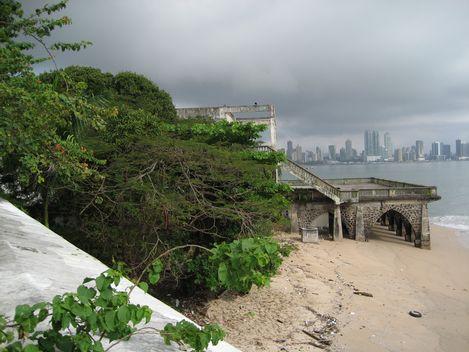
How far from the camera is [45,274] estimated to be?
3.63 metres

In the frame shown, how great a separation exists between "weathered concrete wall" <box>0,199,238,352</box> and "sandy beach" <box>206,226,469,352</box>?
7.16m

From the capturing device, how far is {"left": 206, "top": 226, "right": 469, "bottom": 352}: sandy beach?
39.4ft

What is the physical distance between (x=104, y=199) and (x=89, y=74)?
463 inches

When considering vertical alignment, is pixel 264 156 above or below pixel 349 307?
above

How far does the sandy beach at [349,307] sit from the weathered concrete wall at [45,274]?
7.16 metres

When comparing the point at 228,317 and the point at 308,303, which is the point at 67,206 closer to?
the point at 228,317

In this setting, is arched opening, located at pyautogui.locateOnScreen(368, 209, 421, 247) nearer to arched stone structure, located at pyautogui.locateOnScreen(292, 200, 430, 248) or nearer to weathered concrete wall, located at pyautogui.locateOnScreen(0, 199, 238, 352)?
arched stone structure, located at pyautogui.locateOnScreen(292, 200, 430, 248)

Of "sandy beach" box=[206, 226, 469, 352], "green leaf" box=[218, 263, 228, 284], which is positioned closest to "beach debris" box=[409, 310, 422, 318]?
"sandy beach" box=[206, 226, 469, 352]

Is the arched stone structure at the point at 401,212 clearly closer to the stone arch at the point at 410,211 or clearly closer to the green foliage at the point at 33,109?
the stone arch at the point at 410,211

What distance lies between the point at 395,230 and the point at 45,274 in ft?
115

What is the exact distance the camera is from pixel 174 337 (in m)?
2.76

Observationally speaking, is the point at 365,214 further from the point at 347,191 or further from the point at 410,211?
the point at 410,211

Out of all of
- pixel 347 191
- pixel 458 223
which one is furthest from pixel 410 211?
pixel 458 223

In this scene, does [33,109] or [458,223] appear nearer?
[33,109]
